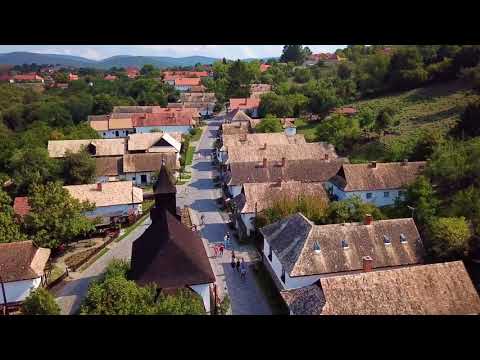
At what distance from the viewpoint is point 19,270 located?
22.3 meters

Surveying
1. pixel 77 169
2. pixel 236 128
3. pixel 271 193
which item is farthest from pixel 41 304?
pixel 236 128

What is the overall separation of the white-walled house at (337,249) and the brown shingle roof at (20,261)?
12218 millimetres

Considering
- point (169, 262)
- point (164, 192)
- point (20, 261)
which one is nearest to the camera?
point (169, 262)

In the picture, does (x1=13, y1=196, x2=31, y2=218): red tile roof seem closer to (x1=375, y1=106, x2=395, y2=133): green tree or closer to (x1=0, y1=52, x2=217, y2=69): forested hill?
(x1=0, y1=52, x2=217, y2=69): forested hill

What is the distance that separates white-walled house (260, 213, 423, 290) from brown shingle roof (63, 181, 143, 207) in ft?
42.7

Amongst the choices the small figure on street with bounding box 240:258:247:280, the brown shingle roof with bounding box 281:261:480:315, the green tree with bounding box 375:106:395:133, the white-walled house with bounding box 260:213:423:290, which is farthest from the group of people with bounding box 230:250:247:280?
the green tree with bounding box 375:106:395:133

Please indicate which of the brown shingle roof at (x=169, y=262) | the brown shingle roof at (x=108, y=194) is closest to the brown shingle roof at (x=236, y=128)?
the brown shingle roof at (x=108, y=194)

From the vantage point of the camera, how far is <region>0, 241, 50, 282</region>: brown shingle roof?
22.1m

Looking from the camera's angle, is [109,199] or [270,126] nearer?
[109,199]

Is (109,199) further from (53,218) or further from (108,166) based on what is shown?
(108,166)

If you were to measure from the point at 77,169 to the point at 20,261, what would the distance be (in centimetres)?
1548

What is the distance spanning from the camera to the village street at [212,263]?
2165 centimetres
